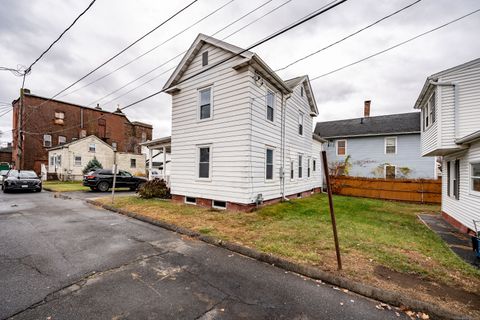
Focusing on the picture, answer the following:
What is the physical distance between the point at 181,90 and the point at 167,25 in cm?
466

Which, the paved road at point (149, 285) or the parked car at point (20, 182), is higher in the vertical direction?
the parked car at point (20, 182)

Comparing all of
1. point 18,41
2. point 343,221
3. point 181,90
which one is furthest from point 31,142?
point 343,221

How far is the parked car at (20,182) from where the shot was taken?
14875 mm

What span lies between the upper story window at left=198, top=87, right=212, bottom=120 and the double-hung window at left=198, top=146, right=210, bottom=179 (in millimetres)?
1551

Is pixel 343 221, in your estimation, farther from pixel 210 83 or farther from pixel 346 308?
pixel 210 83

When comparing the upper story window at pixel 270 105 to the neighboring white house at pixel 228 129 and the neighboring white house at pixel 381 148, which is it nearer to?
the neighboring white house at pixel 228 129

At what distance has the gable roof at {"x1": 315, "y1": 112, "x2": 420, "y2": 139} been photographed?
2094 centimetres

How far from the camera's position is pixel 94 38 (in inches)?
317

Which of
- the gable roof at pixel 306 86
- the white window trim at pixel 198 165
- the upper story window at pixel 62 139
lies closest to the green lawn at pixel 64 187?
the white window trim at pixel 198 165

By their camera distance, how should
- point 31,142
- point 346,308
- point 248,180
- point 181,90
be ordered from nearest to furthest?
point 346,308, point 248,180, point 181,90, point 31,142

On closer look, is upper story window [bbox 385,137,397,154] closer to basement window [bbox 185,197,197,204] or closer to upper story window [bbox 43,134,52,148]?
basement window [bbox 185,197,197,204]

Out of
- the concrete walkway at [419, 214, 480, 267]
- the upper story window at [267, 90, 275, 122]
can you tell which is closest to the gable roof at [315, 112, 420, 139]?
the concrete walkway at [419, 214, 480, 267]

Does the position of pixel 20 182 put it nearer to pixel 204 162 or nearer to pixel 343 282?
pixel 204 162

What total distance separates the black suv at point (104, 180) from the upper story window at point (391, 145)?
2288cm
